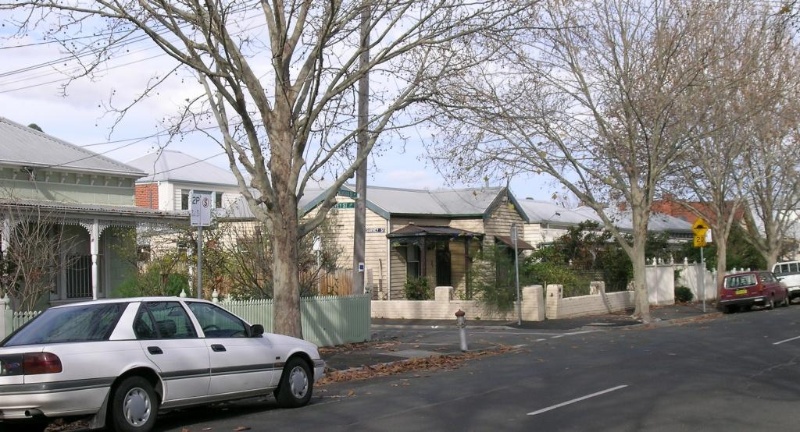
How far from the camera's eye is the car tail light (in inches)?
368

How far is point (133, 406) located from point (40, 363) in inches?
47.4

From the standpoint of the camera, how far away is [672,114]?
27984 mm

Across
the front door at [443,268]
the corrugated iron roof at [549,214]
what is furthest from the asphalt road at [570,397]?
the corrugated iron roof at [549,214]

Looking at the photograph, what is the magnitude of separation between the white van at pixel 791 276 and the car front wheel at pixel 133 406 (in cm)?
3374

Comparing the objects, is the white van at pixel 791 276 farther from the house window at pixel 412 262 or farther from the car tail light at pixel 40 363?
the car tail light at pixel 40 363

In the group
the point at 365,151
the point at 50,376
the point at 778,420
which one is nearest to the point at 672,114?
the point at 365,151

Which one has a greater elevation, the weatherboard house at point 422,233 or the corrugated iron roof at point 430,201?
the corrugated iron roof at point 430,201

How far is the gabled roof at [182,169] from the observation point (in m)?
48.2

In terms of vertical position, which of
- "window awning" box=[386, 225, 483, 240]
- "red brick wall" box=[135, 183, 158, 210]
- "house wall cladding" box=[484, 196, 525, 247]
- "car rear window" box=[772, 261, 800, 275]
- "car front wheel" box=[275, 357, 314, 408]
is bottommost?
"car front wheel" box=[275, 357, 314, 408]

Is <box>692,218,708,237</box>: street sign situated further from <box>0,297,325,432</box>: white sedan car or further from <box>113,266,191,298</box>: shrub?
<box>0,297,325,432</box>: white sedan car

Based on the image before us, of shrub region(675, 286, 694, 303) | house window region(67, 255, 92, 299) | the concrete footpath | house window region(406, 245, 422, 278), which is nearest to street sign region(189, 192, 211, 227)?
the concrete footpath

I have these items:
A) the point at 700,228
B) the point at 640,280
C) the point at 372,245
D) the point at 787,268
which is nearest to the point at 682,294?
the point at 787,268

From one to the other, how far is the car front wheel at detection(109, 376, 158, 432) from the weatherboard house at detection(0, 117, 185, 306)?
1091cm

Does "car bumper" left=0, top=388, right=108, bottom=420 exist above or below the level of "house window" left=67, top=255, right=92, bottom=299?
below
